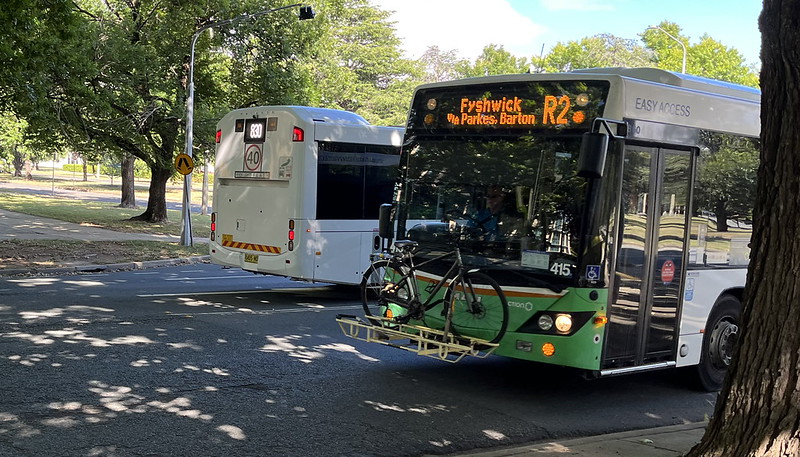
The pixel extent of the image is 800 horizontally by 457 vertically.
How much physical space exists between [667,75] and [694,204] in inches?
53.5

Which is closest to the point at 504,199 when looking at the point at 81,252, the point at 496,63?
the point at 81,252

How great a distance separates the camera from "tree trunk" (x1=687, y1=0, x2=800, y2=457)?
4535mm

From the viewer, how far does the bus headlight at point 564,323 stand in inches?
299

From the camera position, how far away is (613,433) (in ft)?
23.7

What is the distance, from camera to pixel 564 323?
7.60 m

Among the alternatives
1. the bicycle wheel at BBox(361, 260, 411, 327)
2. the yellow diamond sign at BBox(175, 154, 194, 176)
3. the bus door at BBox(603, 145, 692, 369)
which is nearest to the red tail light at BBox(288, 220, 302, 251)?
the bicycle wheel at BBox(361, 260, 411, 327)

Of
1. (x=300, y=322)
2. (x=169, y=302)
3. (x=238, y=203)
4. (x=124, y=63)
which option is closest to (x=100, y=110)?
(x=124, y=63)

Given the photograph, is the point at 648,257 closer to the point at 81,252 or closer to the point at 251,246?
the point at 251,246

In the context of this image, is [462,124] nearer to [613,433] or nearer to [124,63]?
[613,433]

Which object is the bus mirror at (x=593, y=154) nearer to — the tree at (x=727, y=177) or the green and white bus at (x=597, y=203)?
the green and white bus at (x=597, y=203)

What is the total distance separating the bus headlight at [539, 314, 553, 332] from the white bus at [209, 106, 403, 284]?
21.5 ft

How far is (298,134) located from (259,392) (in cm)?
685

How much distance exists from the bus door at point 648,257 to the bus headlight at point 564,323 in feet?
1.66

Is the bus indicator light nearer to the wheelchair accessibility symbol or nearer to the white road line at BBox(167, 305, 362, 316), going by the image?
the wheelchair accessibility symbol
